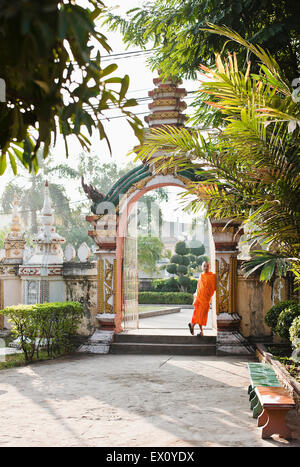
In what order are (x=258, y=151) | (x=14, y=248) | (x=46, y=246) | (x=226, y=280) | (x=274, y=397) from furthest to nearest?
(x=14, y=248) < (x=46, y=246) < (x=226, y=280) < (x=258, y=151) < (x=274, y=397)

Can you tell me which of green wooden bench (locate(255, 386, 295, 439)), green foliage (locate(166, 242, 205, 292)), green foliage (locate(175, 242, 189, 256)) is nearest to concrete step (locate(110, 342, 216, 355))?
green wooden bench (locate(255, 386, 295, 439))

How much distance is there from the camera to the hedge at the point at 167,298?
20.3 meters

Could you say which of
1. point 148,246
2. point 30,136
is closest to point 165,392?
point 30,136

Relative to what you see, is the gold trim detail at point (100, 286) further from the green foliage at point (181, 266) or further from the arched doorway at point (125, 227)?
the green foliage at point (181, 266)

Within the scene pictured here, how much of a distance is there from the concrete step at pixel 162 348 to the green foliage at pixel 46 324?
0.89 meters

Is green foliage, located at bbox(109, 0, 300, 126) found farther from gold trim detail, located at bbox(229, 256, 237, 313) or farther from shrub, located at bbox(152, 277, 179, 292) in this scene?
shrub, located at bbox(152, 277, 179, 292)

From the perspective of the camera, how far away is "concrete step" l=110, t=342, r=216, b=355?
9227 mm

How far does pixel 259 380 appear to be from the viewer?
5.35m

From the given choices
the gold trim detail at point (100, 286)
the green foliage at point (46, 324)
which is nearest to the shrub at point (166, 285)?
the gold trim detail at point (100, 286)

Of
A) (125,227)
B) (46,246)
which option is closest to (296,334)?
(125,227)

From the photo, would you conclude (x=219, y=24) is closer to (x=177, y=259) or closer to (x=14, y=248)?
(x=14, y=248)

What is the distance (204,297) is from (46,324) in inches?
116

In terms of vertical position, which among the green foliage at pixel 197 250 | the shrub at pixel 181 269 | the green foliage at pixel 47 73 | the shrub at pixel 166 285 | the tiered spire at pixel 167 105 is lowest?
the shrub at pixel 166 285

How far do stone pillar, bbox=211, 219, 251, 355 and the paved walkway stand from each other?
1.99 feet
